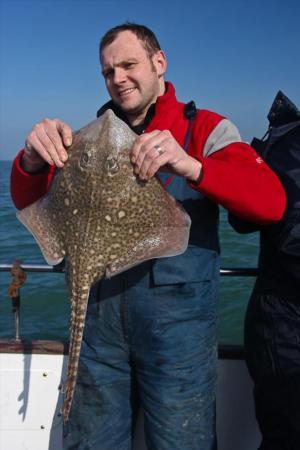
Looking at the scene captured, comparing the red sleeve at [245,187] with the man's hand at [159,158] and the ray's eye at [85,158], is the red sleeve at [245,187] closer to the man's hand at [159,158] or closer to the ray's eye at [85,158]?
the man's hand at [159,158]

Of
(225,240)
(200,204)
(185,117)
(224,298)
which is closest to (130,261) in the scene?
(200,204)

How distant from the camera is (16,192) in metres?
2.88

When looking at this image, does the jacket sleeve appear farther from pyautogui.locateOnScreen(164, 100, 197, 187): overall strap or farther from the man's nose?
the man's nose

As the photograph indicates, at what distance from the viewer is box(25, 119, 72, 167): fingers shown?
238 cm

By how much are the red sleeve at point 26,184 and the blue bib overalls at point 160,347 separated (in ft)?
2.43

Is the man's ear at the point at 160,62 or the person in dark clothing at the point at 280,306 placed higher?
the man's ear at the point at 160,62

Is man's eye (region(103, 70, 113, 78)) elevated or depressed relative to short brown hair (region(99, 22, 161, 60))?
depressed

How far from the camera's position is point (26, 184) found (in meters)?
2.80

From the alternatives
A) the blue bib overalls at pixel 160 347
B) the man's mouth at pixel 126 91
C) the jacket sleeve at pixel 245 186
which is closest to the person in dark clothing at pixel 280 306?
the jacket sleeve at pixel 245 186

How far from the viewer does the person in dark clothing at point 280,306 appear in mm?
2555

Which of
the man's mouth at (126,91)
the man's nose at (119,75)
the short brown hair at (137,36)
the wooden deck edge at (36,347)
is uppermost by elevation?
the short brown hair at (137,36)

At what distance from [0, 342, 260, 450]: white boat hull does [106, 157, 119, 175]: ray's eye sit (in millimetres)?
1830

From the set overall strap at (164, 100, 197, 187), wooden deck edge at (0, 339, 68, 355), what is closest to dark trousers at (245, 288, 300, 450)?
overall strap at (164, 100, 197, 187)

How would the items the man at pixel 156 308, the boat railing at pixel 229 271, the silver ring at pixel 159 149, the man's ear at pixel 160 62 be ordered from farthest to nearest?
the boat railing at pixel 229 271, the man's ear at pixel 160 62, the man at pixel 156 308, the silver ring at pixel 159 149
